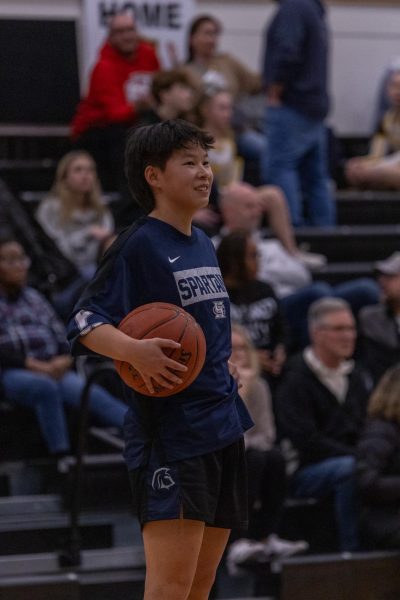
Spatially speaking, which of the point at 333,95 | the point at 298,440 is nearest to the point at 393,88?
the point at 333,95

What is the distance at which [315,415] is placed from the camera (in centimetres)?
748

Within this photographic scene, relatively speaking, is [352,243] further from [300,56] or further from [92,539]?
[92,539]

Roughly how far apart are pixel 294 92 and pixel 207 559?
20.7 ft

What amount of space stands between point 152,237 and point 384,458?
3333mm

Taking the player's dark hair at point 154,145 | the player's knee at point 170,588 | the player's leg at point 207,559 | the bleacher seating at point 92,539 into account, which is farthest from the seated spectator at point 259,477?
the player's knee at point 170,588

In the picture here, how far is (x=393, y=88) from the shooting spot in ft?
35.4

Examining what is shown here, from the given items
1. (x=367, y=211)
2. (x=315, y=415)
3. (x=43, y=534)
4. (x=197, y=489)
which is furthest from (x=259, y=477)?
(x=367, y=211)

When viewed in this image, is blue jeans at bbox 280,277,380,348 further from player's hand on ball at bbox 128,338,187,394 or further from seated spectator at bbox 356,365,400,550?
player's hand on ball at bbox 128,338,187,394

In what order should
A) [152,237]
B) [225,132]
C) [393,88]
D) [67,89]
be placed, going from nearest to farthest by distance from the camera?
[152,237]
[225,132]
[393,88]
[67,89]

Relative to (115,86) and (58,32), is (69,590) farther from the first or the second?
(58,32)

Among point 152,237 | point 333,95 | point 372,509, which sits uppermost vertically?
A: point 152,237

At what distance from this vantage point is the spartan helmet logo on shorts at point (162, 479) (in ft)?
13.1

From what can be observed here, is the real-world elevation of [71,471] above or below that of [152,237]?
below

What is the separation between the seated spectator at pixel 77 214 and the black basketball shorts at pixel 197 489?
4.51 m
